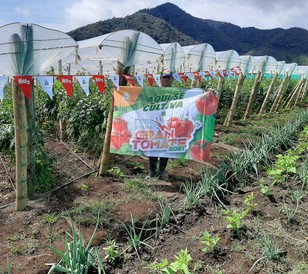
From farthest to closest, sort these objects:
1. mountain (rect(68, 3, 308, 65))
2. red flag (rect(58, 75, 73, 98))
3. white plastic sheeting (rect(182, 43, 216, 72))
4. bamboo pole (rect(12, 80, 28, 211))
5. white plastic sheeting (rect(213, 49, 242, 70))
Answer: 1. mountain (rect(68, 3, 308, 65))
2. white plastic sheeting (rect(213, 49, 242, 70))
3. white plastic sheeting (rect(182, 43, 216, 72))
4. red flag (rect(58, 75, 73, 98))
5. bamboo pole (rect(12, 80, 28, 211))

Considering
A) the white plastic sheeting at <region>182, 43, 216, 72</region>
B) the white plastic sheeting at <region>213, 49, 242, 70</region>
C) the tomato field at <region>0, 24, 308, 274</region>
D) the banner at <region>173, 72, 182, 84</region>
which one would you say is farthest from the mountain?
the tomato field at <region>0, 24, 308, 274</region>

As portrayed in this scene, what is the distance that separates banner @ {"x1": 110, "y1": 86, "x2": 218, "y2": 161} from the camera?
4059mm

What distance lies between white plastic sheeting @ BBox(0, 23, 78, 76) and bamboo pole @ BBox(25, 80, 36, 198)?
298 mm

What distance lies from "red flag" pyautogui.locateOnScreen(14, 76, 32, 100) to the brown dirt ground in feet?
4.30

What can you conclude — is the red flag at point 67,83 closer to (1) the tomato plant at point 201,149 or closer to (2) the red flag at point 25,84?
(2) the red flag at point 25,84

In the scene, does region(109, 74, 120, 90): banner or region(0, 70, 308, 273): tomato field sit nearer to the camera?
region(0, 70, 308, 273): tomato field

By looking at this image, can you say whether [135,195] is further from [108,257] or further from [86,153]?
[86,153]

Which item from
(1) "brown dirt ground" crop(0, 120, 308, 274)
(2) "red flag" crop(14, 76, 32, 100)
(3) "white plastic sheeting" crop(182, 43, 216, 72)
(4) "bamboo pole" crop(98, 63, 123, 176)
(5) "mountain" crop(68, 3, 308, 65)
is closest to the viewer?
(1) "brown dirt ground" crop(0, 120, 308, 274)

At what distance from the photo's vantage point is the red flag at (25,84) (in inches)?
115

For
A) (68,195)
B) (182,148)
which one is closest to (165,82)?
(182,148)

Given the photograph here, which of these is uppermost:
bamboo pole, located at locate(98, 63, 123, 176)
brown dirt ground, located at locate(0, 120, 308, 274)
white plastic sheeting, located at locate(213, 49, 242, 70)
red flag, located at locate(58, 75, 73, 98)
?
white plastic sheeting, located at locate(213, 49, 242, 70)

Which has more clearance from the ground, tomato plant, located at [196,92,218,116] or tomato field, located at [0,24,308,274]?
tomato plant, located at [196,92,218,116]

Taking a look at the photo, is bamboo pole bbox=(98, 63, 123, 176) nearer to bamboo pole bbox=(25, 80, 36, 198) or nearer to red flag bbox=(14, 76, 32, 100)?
bamboo pole bbox=(25, 80, 36, 198)

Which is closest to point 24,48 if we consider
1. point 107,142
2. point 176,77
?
point 107,142
